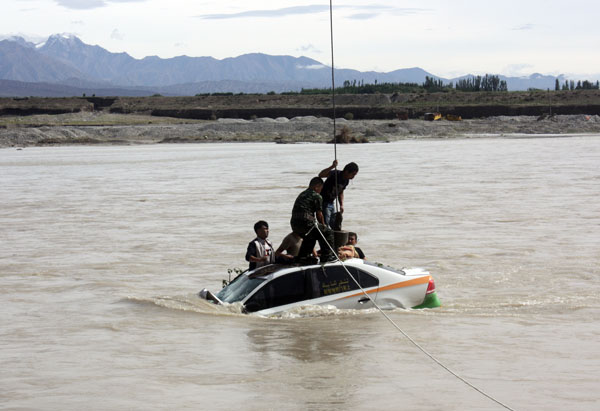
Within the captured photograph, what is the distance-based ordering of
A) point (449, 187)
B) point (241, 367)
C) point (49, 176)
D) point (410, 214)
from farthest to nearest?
1. point (49, 176)
2. point (449, 187)
3. point (410, 214)
4. point (241, 367)

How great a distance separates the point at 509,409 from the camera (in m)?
8.97

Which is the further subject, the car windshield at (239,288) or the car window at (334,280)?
the car windshield at (239,288)

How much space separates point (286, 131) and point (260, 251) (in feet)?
266

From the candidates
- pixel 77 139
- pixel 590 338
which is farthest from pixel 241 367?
pixel 77 139

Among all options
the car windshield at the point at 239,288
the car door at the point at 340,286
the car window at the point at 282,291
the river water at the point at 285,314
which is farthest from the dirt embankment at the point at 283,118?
the car window at the point at 282,291

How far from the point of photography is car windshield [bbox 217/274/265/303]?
12141 mm

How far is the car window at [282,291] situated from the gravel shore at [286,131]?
71.7 meters

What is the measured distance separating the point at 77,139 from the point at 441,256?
72.2 meters

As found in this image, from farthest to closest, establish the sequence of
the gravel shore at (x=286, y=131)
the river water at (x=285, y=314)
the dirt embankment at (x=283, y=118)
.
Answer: the dirt embankment at (x=283, y=118) → the gravel shore at (x=286, y=131) → the river water at (x=285, y=314)

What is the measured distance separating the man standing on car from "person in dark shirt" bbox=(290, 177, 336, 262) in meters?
0.50

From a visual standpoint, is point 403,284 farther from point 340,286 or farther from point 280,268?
point 280,268

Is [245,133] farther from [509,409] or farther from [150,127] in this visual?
[509,409]

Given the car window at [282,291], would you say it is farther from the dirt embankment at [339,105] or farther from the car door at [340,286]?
the dirt embankment at [339,105]

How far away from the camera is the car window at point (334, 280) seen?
1195 cm
